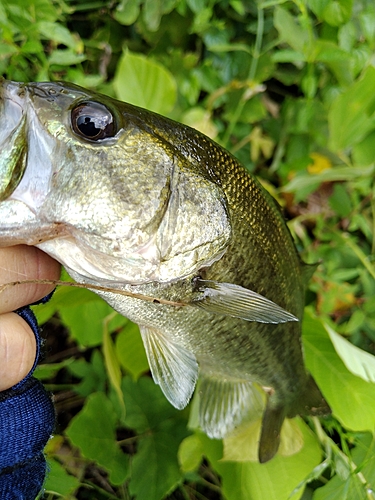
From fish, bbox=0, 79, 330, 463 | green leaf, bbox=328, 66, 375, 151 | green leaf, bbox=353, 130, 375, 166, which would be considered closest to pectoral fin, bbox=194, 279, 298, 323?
fish, bbox=0, 79, 330, 463

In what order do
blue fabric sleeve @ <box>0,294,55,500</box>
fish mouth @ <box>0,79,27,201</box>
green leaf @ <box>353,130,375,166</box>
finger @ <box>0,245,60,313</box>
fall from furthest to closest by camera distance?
green leaf @ <box>353,130,375,166</box> → blue fabric sleeve @ <box>0,294,55,500</box> → finger @ <box>0,245,60,313</box> → fish mouth @ <box>0,79,27,201</box>

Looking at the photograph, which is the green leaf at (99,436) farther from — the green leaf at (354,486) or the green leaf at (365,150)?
the green leaf at (365,150)

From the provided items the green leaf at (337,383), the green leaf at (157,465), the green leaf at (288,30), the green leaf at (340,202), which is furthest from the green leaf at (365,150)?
the green leaf at (157,465)

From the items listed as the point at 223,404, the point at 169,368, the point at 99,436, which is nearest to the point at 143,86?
the point at 169,368

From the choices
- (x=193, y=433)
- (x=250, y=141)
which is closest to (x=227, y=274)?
(x=193, y=433)

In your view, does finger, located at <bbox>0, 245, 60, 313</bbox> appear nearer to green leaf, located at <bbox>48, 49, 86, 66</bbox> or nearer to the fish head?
the fish head

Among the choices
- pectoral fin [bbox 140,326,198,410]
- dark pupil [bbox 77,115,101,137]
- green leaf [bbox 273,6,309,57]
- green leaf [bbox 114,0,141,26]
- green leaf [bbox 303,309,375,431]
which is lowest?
green leaf [bbox 303,309,375,431]

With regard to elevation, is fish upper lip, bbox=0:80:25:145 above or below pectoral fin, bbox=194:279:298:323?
above
